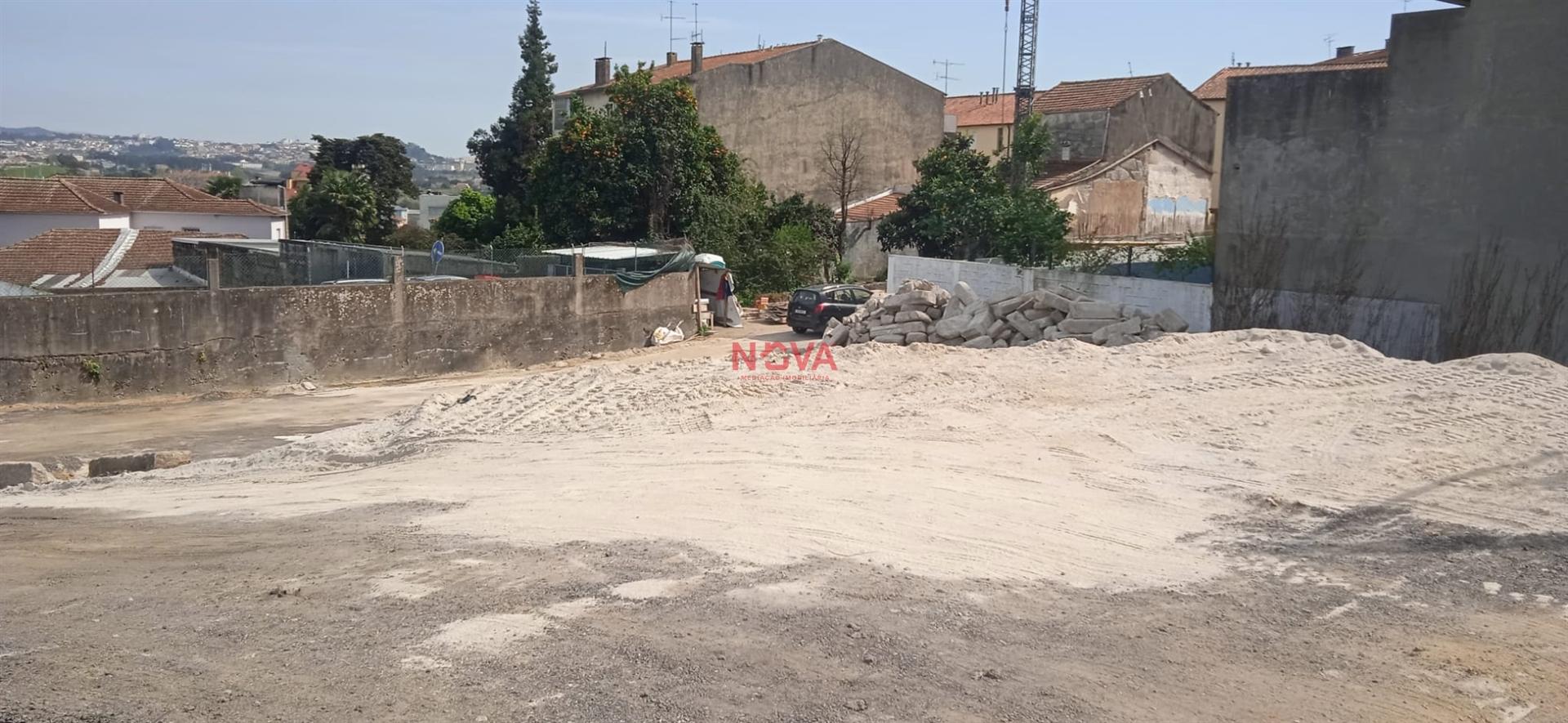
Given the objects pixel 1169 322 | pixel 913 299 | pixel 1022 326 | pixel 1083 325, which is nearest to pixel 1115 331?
pixel 1083 325

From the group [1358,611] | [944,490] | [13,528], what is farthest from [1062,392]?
[13,528]

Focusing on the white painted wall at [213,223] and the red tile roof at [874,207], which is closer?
the red tile roof at [874,207]

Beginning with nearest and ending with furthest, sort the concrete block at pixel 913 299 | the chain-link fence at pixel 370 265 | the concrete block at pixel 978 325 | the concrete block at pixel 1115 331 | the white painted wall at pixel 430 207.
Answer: the concrete block at pixel 1115 331
the concrete block at pixel 978 325
the concrete block at pixel 913 299
the chain-link fence at pixel 370 265
the white painted wall at pixel 430 207

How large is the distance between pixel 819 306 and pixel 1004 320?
29.9ft

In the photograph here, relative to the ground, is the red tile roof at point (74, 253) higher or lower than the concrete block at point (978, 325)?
higher

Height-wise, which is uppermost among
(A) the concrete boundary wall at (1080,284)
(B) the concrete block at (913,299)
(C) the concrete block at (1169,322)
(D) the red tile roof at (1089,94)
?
(D) the red tile roof at (1089,94)

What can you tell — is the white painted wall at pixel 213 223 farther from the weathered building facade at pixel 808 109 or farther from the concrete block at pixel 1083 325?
the concrete block at pixel 1083 325

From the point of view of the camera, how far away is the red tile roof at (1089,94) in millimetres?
45500

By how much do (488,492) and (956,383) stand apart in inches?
272

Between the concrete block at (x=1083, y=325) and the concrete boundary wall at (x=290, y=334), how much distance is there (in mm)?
11363

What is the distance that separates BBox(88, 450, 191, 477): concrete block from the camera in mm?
13594

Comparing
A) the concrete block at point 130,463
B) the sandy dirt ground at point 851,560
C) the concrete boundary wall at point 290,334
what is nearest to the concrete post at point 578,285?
the concrete boundary wall at point 290,334

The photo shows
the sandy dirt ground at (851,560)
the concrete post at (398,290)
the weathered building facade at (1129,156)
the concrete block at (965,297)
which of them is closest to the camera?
the sandy dirt ground at (851,560)

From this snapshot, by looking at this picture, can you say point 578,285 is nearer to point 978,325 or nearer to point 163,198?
point 978,325
